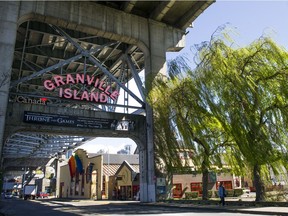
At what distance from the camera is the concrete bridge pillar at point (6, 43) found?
23891mm

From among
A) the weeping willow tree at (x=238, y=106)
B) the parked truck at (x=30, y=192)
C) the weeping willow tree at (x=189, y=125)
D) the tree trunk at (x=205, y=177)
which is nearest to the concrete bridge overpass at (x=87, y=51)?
the weeping willow tree at (x=189, y=125)

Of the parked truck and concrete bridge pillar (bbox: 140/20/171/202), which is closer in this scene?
concrete bridge pillar (bbox: 140/20/171/202)

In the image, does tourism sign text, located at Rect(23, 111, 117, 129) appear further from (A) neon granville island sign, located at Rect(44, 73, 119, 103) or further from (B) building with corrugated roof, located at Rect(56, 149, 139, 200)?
(B) building with corrugated roof, located at Rect(56, 149, 139, 200)

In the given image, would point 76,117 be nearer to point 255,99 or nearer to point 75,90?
point 75,90

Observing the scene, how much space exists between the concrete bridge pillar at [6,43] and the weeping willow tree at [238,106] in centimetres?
1335

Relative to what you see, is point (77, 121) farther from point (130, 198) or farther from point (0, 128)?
point (130, 198)

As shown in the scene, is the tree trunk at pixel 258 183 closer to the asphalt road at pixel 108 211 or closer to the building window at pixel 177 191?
the asphalt road at pixel 108 211

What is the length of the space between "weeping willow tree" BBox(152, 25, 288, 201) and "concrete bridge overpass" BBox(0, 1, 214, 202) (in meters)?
6.75

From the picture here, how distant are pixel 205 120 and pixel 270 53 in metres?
6.72

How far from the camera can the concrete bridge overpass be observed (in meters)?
26.0

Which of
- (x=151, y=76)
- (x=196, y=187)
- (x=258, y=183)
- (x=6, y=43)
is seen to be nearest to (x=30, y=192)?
(x=196, y=187)

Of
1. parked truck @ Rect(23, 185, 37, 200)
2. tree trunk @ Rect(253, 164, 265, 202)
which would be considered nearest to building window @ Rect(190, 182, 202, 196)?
tree trunk @ Rect(253, 164, 265, 202)

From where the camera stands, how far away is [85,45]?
1505 inches

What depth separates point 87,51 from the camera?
1247 inches
